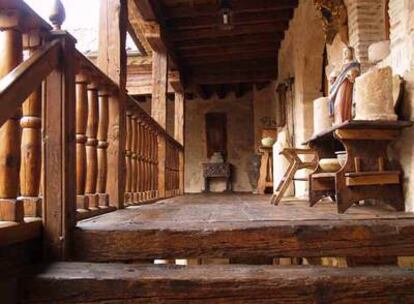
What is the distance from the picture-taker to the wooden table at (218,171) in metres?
10.7

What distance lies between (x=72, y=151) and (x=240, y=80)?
702 cm

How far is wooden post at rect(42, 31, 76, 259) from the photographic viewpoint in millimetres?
1672

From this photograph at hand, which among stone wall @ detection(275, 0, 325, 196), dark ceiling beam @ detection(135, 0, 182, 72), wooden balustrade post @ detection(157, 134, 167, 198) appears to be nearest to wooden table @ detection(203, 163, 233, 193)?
stone wall @ detection(275, 0, 325, 196)

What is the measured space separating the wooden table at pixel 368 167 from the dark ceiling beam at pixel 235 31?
4166mm

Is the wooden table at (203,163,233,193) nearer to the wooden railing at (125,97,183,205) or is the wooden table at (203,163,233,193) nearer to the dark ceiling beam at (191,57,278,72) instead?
the dark ceiling beam at (191,57,278,72)

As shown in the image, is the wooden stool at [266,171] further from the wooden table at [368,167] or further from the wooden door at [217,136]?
the wooden table at [368,167]

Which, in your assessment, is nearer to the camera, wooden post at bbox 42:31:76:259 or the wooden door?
wooden post at bbox 42:31:76:259

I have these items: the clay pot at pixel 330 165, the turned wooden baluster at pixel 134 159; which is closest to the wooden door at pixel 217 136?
the turned wooden baluster at pixel 134 159

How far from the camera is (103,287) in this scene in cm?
148

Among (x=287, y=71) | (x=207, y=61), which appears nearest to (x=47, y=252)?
(x=287, y=71)

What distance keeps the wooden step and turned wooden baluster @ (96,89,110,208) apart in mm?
973

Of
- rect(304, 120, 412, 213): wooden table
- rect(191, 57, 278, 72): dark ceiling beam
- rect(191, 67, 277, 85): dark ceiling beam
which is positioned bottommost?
rect(304, 120, 412, 213): wooden table

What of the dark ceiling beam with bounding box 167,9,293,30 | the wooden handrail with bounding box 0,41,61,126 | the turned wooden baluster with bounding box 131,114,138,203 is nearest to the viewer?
the wooden handrail with bounding box 0,41,61,126

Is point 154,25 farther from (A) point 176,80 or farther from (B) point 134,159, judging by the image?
(B) point 134,159
